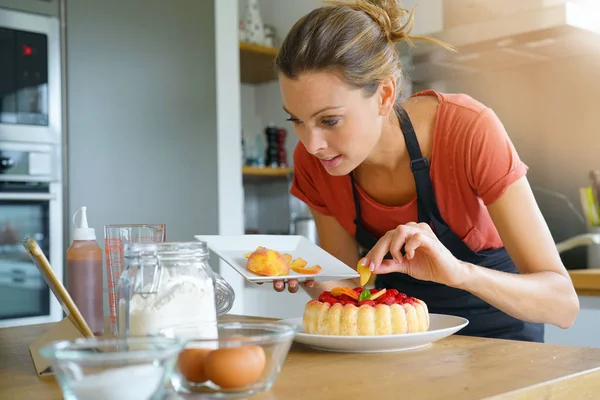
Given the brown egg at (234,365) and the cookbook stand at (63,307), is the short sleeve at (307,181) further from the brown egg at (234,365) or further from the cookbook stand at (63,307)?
the brown egg at (234,365)

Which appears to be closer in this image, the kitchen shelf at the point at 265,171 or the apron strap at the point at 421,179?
the apron strap at the point at 421,179

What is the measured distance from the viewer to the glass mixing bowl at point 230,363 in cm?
68

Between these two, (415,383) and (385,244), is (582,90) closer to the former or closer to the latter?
(385,244)

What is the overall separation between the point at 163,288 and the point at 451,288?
0.98 m

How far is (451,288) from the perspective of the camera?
5.36 feet

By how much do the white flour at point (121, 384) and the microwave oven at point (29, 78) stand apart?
213 cm

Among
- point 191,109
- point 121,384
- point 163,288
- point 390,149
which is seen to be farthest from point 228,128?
point 121,384

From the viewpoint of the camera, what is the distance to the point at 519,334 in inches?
63.1

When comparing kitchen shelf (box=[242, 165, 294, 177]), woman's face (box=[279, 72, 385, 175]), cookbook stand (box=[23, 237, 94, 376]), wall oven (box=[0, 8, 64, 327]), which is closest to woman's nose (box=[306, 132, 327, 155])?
woman's face (box=[279, 72, 385, 175])

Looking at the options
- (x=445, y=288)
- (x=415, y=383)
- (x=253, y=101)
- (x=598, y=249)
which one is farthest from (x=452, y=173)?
(x=253, y=101)

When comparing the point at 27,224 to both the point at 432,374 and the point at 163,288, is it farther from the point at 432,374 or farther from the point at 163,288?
the point at 432,374

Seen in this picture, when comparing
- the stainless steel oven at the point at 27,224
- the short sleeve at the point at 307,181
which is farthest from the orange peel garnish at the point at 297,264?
the stainless steel oven at the point at 27,224

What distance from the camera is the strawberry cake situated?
3.41 feet

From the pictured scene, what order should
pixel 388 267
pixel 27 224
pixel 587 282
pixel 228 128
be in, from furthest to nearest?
pixel 228 128
pixel 27 224
pixel 587 282
pixel 388 267
